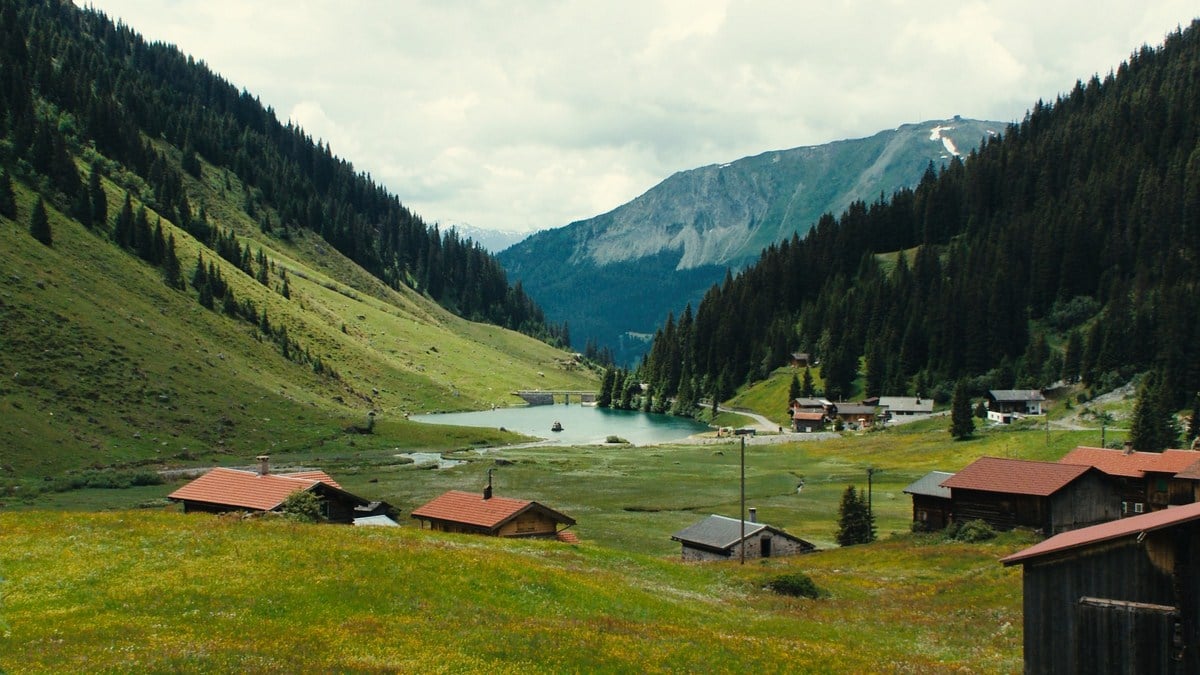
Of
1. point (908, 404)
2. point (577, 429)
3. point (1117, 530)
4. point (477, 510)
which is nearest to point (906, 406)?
point (908, 404)

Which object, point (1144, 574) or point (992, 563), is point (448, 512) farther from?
point (1144, 574)

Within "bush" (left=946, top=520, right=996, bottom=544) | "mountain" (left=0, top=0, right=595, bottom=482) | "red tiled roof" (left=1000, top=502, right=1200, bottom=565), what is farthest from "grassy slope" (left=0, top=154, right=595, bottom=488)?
"red tiled roof" (left=1000, top=502, right=1200, bottom=565)

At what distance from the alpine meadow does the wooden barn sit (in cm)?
9

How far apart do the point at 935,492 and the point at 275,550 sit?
59933mm

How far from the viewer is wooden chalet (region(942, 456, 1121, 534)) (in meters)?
67.4

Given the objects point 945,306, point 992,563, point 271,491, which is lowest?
point 992,563

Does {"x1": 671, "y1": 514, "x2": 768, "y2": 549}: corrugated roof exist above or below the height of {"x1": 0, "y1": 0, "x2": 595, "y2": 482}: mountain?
below

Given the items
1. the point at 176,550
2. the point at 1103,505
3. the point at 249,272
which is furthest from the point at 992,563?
the point at 249,272

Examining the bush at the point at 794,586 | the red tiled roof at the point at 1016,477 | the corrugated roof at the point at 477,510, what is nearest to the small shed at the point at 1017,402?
the red tiled roof at the point at 1016,477

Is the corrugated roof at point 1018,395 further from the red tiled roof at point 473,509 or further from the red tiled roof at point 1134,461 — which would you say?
the red tiled roof at point 473,509

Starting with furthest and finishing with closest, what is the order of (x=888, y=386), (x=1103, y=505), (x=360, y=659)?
(x=888, y=386), (x=1103, y=505), (x=360, y=659)

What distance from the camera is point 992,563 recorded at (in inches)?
2196

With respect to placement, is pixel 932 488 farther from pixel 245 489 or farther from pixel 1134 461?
pixel 245 489

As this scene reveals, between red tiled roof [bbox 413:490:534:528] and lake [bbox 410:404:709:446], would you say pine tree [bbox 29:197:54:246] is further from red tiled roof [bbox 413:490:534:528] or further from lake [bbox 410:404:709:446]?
red tiled roof [bbox 413:490:534:528]
